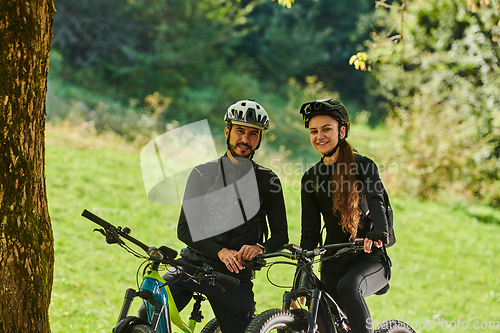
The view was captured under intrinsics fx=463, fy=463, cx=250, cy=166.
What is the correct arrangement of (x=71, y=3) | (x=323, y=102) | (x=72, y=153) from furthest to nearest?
(x=71, y=3) < (x=72, y=153) < (x=323, y=102)

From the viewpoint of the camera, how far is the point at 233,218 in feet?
11.3

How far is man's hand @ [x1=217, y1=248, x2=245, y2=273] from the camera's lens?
10.4 ft

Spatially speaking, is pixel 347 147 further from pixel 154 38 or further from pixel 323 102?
pixel 154 38

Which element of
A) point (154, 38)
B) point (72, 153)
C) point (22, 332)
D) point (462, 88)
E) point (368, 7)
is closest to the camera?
point (22, 332)

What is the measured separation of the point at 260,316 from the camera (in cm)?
287

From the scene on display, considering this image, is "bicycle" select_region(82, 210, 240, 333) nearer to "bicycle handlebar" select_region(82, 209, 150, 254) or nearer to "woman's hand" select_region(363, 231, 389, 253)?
"bicycle handlebar" select_region(82, 209, 150, 254)

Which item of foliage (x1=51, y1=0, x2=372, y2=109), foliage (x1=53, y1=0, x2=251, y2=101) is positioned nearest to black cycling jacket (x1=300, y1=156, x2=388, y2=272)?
foliage (x1=51, y1=0, x2=372, y2=109)

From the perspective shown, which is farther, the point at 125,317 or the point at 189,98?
the point at 189,98

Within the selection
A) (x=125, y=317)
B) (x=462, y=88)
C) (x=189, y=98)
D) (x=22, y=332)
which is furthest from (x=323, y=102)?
(x=189, y=98)

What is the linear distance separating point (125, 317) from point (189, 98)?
27.1 meters

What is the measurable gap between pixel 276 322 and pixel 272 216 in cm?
86

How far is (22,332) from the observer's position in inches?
121

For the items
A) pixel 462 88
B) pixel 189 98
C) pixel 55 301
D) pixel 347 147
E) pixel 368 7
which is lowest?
pixel 55 301

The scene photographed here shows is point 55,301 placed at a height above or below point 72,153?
below
